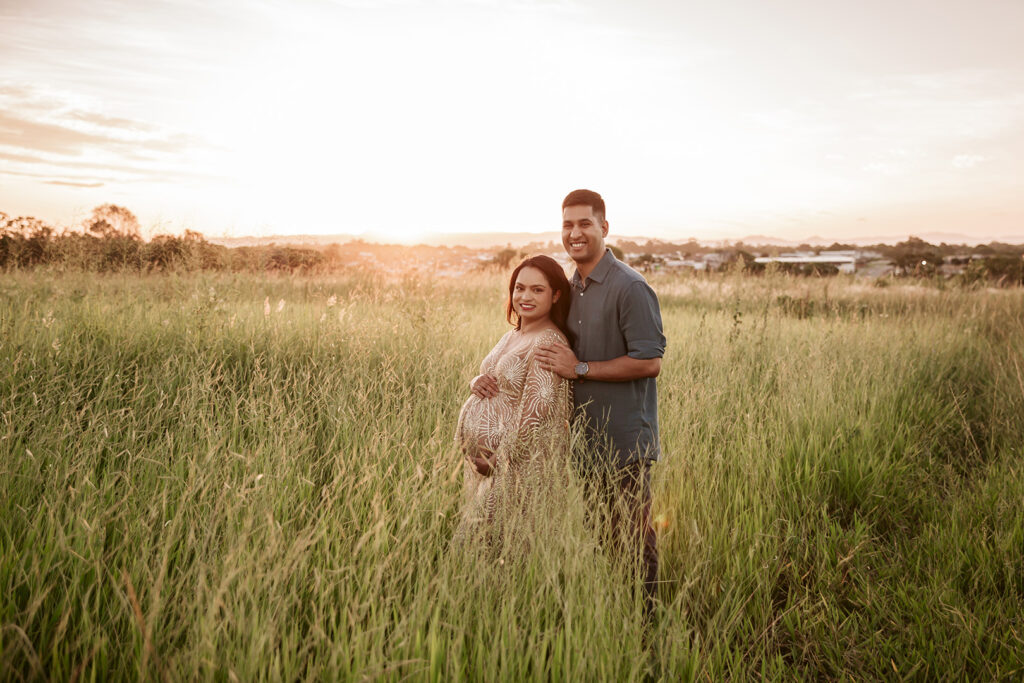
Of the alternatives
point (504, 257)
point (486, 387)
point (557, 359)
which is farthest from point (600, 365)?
point (504, 257)

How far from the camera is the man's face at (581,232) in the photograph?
323 centimetres

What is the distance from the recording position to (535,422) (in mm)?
2918

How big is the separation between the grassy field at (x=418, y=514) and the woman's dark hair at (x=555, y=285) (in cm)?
102

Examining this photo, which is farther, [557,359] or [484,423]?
[484,423]

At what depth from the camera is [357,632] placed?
189 centimetres

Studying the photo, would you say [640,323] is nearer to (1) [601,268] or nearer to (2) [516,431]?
(1) [601,268]

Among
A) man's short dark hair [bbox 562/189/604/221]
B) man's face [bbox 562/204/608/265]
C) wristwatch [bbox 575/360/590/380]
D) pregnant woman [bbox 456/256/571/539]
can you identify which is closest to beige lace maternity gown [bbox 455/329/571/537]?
pregnant woman [bbox 456/256/571/539]

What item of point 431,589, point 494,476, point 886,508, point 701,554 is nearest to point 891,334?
point 886,508

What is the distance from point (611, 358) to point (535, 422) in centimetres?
63

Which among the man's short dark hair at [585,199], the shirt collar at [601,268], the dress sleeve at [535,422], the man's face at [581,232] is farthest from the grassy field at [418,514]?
the man's short dark hair at [585,199]

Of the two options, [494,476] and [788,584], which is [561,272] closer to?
[494,476]

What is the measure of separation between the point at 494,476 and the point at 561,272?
3.94ft

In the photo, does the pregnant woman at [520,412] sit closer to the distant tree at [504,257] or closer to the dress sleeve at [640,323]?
the dress sleeve at [640,323]

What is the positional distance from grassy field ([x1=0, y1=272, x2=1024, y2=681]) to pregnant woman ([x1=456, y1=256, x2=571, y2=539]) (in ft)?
0.73
